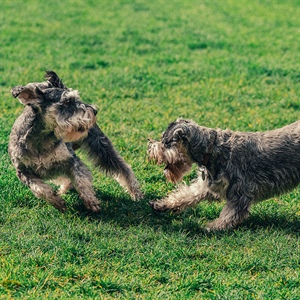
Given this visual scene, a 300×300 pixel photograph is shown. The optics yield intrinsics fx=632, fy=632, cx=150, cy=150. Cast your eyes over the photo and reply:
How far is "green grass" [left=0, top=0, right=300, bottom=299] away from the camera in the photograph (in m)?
5.56

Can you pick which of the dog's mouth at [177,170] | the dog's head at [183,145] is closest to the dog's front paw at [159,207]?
the dog's mouth at [177,170]

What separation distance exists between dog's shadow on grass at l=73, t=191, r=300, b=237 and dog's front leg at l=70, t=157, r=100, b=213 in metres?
0.12

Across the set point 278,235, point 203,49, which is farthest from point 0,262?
point 203,49

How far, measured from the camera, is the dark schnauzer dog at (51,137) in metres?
6.58

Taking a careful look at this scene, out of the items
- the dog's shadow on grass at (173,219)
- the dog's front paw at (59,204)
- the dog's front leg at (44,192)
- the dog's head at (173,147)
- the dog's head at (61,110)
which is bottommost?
the dog's shadow on grass at (173,219)

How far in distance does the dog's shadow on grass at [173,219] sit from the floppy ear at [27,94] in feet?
4.22

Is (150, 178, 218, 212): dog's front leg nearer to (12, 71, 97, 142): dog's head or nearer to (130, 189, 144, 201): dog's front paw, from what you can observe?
(130, 189, 144, 201): dog's front paw

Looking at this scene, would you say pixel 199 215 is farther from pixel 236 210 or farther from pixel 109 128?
pixel 109 128

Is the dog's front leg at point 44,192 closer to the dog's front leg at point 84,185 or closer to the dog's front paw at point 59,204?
the dog's front paw at point 59,204

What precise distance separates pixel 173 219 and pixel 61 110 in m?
1.68

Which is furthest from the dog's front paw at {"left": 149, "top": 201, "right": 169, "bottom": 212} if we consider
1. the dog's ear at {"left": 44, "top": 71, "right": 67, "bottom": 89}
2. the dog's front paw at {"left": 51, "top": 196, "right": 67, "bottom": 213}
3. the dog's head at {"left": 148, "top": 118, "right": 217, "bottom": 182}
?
the dog's ear at {"left": 44, "top": 71, "right": 67, "bottom": 89}

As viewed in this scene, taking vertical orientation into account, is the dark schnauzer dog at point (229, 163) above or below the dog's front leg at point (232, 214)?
above

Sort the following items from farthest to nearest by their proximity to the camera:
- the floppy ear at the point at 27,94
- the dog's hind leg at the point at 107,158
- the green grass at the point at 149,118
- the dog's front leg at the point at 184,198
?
the dog's hind leg at the point at 107,158 < the dog's front leg at the point at 184,198 < the floppy ear at the point at 27,94 < the green grass at the point at 149,118

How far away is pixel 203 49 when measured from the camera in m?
13.0
